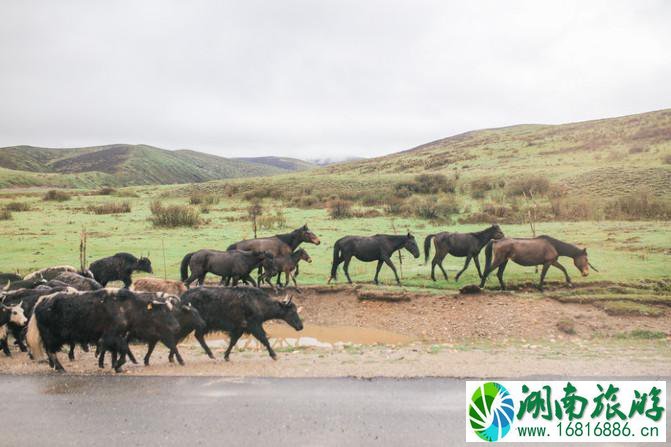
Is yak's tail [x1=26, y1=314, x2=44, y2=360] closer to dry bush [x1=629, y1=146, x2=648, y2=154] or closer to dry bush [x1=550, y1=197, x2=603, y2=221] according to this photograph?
dry bush [x1=550, y1=197, x2=603, y2=221]

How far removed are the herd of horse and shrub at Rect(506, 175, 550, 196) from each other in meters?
23.7

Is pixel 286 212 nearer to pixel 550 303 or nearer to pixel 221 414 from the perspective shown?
pixel 550 303

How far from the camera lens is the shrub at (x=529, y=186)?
4141 centimetres

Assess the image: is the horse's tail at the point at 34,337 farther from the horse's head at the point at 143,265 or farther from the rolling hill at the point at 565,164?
the rolling hill at the point at 565,164

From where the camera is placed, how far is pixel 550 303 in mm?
15445

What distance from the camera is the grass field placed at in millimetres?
18875

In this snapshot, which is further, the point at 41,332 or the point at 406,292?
the point at 406,292

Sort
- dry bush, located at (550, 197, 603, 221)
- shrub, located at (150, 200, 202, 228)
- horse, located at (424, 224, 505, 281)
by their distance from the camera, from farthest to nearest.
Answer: shrub, located at (150, 200, 202, 228) → dry bush, located at (550, 197, 603, 221) → horse, located at (424, 224, 505, 281)

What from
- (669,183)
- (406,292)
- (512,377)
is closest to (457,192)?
(669,183)

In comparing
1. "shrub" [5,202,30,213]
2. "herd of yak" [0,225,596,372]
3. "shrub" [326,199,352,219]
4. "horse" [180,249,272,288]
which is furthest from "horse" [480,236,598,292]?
"shrub" [5,202,30,213]

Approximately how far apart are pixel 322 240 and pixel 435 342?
13.9 m

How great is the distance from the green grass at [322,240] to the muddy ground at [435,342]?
1.97m

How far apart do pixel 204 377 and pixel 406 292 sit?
29.8 feet

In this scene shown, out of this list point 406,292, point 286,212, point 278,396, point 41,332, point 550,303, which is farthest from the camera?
point 286,212
